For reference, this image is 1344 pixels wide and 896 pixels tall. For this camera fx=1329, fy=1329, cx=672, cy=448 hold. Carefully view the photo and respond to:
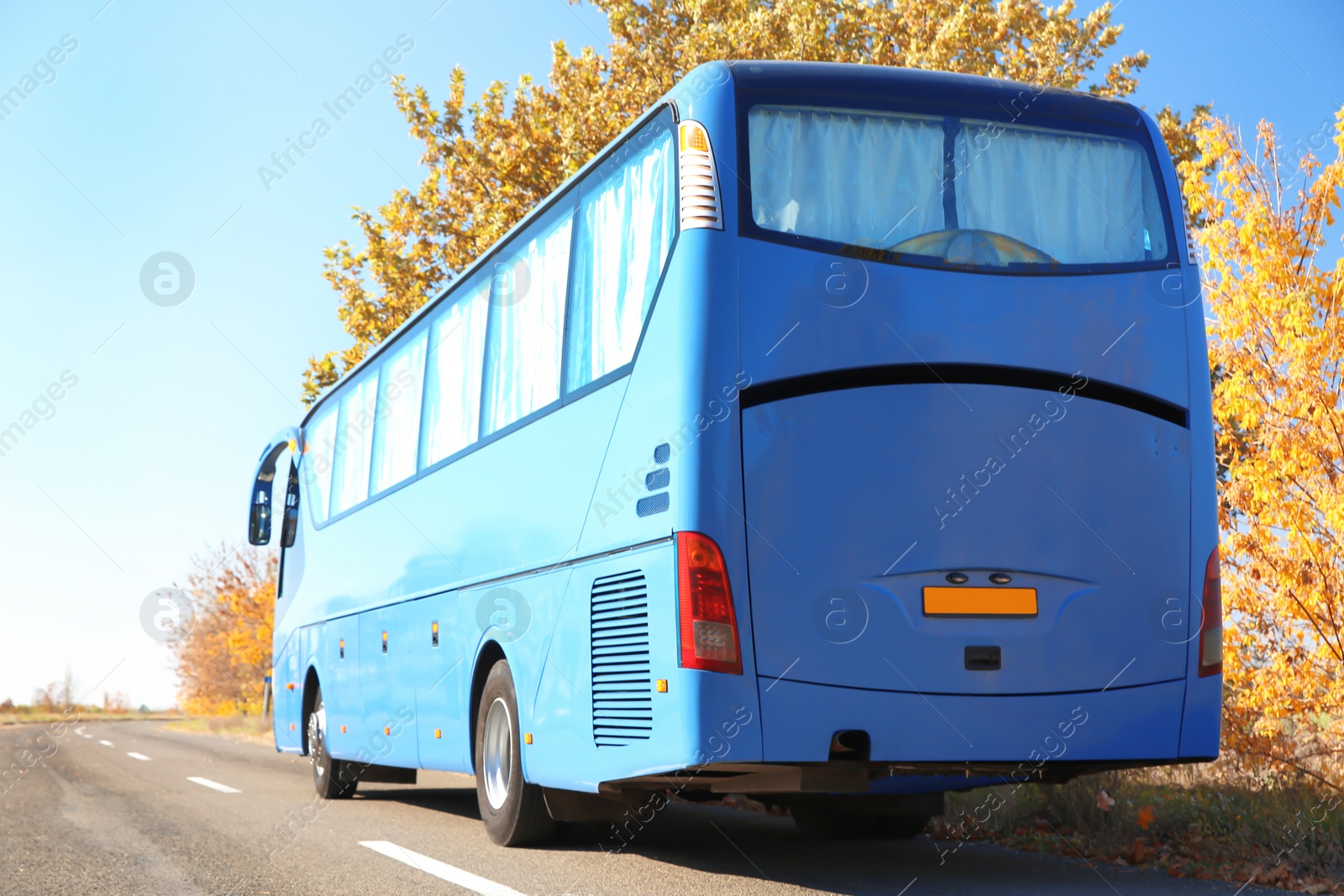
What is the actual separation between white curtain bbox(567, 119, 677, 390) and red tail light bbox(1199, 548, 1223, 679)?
10.1 feet

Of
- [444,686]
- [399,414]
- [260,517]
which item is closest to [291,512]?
[260,517]

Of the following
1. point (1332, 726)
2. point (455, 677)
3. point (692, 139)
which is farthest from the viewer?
point (1332, 726)

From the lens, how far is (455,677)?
9.38 meters

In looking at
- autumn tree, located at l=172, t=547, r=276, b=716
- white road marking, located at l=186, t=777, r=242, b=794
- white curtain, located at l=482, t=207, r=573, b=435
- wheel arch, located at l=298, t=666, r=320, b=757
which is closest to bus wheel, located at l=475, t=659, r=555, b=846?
white curtain, located at l=482, t=207, r=573, b=435

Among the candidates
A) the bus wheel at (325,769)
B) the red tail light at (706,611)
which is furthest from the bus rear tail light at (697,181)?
the bus wheel at (325,769)

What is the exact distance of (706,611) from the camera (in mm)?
5875

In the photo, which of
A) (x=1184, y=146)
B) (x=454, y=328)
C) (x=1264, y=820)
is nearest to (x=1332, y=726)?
(x=1264, y=820)

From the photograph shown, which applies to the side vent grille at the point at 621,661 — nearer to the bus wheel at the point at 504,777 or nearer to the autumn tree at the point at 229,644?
the bus wheel at the point at 504,777

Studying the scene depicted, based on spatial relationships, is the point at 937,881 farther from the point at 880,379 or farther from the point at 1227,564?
the point at 1227,564

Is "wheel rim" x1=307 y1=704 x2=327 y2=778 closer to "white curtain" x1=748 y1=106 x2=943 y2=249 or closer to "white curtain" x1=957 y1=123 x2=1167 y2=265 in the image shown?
"white curtain" x1=748 y1=106 x2=943 y2=249

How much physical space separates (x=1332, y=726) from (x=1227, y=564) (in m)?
1.41

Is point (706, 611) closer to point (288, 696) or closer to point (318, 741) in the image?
point (318, 741)

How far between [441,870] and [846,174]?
435 centimetres

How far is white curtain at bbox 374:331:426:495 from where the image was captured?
11000 mm
